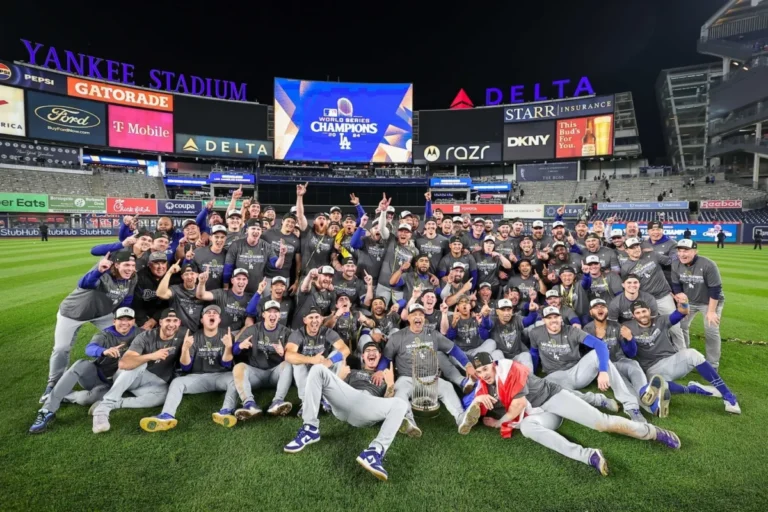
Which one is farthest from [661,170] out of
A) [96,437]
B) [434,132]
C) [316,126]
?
[96,437]

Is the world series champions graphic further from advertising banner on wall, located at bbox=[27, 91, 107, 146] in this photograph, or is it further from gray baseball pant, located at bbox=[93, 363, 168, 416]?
gray baseball pant, located at bbox=[93, 363, 168, 416]

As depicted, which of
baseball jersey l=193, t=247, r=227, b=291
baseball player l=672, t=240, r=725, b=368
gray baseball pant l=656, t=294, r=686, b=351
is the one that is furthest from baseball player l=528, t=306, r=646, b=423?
baseball jersey l=193, t=247, r=227, b=291

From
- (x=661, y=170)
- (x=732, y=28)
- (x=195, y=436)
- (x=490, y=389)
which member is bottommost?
(x=195, y=436)

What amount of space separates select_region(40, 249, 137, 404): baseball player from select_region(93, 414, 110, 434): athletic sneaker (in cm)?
125

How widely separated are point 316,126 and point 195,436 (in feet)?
160

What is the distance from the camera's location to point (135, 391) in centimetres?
569

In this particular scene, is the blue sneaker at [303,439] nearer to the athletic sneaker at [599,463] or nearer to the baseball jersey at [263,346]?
the baseball jersey at [263,346]

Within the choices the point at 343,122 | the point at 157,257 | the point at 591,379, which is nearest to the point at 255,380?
the point at 157,257

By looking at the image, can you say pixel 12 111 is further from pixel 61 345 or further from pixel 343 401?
pixel 343 401

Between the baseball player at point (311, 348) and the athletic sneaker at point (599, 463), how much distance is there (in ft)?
10.7

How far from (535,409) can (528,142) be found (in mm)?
51917

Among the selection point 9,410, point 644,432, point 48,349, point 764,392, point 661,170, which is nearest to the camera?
point 644,432

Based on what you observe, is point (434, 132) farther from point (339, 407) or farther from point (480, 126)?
point (339, 407)

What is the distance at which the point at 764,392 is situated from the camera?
6152mm
